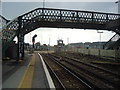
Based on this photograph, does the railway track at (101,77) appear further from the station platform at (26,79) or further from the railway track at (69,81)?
the station platform at (26,79)

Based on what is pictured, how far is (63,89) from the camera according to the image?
12.0 m

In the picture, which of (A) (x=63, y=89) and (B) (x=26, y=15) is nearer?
(A) (x=63, y=89)

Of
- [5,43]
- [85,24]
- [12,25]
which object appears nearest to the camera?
[5,43]

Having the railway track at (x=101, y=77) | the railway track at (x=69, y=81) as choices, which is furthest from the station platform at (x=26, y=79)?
the railway track at (x=101, y=77)

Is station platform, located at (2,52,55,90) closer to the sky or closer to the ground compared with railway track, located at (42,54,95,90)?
closer to the sky

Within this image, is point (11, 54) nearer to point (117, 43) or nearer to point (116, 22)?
point (116, 22)

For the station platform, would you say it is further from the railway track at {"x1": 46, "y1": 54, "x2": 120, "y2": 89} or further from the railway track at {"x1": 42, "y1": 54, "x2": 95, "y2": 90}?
the railway track at {"x1": 46, "y1": 54, "x2": 120, "y2": 89}

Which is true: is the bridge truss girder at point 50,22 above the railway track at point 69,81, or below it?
above

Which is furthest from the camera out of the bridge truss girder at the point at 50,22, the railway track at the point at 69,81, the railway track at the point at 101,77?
the bridge truss girder at the point at 50,22

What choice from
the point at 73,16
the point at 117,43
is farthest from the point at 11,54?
the point at 117,43

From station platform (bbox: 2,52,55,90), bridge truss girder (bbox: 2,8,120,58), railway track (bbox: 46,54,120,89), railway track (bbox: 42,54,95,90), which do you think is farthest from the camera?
bridge truss girder (bbox: 2,8,120,58)

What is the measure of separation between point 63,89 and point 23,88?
2.15 m

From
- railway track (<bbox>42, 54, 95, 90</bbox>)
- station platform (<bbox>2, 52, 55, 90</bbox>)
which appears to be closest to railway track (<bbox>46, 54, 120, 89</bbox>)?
railway track (<bbox>42, 54, 95, 90</bbox>)

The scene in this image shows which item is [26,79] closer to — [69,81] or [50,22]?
[69,81]
